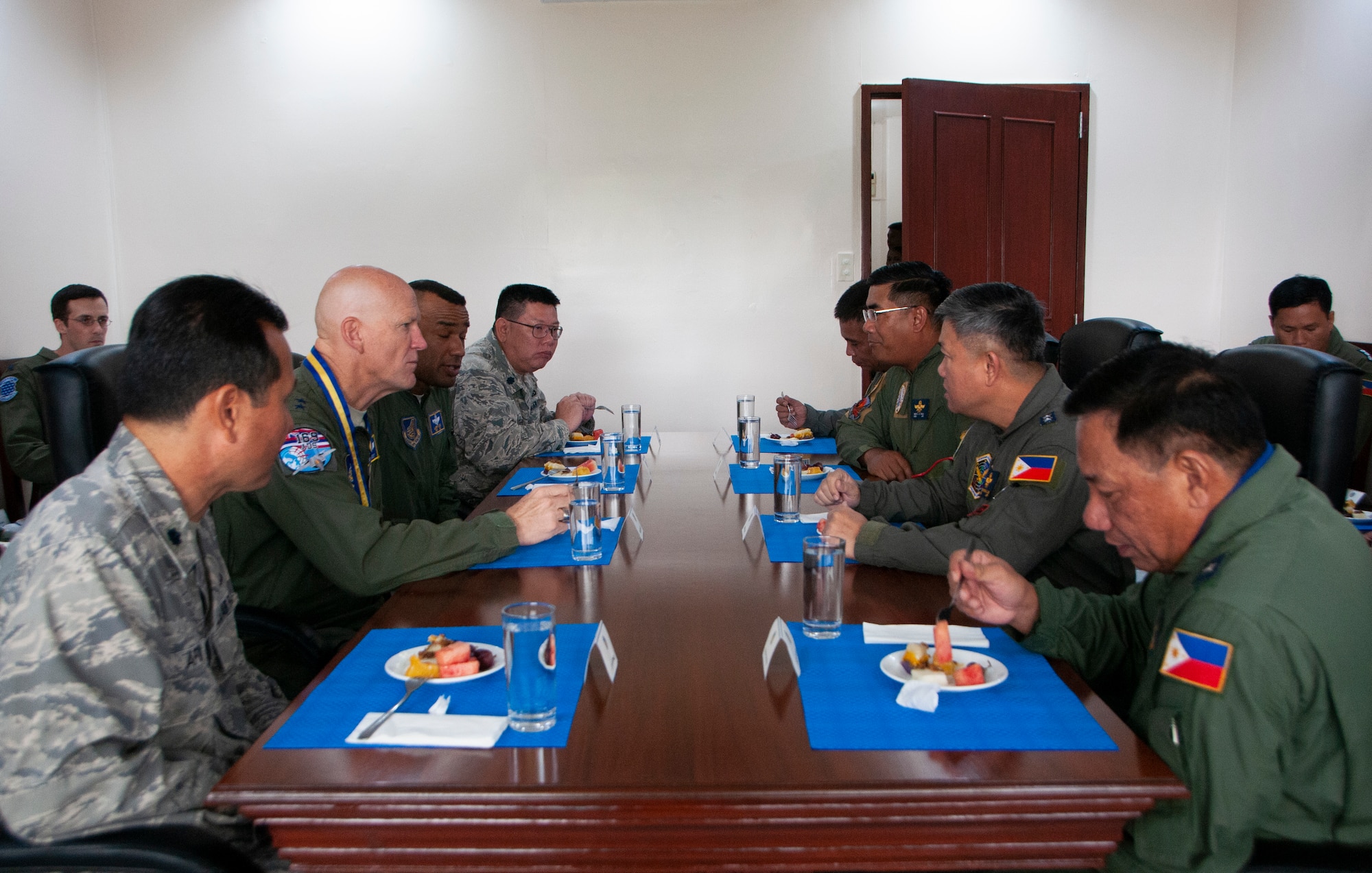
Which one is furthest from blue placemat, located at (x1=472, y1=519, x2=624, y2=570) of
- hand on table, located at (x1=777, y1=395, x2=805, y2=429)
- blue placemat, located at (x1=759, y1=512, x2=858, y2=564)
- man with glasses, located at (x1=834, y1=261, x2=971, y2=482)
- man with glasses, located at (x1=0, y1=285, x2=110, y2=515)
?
man with glasses, located at (x1=0, y1=285, x2=110, y2=515)

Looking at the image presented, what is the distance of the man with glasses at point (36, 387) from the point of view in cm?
379

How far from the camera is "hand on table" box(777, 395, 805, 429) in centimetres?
387

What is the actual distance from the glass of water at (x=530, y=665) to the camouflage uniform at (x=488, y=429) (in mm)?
2129

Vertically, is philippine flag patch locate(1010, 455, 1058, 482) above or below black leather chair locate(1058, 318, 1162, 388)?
below

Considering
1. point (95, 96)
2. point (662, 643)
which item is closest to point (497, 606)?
point (662, 643)

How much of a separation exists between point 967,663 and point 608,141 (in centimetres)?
439

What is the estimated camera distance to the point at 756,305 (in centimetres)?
524

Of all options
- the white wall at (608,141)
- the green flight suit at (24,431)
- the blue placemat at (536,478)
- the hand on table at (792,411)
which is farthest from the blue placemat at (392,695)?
the white wall at (608,141)

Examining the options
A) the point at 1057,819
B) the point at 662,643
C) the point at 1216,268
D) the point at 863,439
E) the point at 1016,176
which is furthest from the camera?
the point at 1216,268

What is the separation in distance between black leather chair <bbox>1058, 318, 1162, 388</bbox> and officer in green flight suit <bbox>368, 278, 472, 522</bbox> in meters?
1.94

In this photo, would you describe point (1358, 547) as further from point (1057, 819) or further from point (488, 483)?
point (488, 483)

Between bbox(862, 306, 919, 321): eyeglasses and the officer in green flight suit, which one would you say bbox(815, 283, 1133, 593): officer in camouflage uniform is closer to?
bbox(862, 306, 919, 321): eyeglasses

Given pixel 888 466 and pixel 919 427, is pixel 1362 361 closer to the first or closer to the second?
pixel 919 427

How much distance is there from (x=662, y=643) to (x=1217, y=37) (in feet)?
17.4
